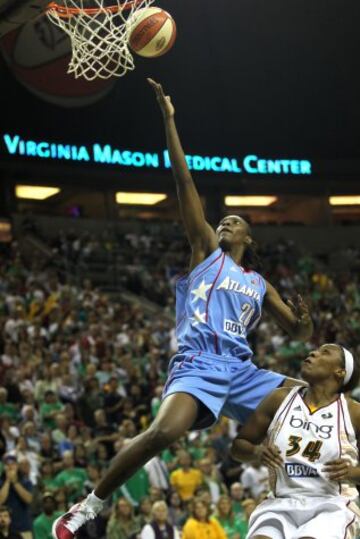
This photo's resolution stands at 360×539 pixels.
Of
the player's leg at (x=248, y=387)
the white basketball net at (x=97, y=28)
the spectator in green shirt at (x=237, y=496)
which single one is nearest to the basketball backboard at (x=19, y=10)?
the white basketball net at (x=97, y=28)

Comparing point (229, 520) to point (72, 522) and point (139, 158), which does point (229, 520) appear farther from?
point (139, 158)

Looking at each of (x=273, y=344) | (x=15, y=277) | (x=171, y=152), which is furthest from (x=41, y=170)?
(x=171, y=152)

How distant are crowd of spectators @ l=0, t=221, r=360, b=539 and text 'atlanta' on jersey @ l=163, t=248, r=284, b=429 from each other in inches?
179

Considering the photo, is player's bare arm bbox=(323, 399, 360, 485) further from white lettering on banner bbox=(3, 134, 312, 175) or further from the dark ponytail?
white lettering on banner bbox=(3, 134, 312, 175)

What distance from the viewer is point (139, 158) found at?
2523 cm

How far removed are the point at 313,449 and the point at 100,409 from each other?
888cm

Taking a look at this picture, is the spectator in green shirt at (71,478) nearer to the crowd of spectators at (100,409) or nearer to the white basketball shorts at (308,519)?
the crowd of spectators at (100,409)

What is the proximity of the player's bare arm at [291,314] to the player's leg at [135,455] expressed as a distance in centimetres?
118

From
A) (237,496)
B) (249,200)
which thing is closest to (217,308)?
(237,496)

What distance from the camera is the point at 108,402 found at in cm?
1471

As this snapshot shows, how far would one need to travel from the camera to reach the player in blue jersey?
6.05 meters

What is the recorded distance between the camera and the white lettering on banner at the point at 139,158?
23.9 metres

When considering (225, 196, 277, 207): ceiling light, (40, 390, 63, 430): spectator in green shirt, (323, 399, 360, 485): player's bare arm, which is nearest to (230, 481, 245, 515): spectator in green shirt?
(40, 390, 63, 430): spectator in green shirt

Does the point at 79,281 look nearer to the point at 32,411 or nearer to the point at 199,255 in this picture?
the point at 32,411
